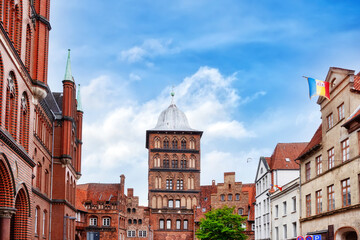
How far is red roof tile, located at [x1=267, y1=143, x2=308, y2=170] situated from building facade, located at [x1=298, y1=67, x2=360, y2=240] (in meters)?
15.3

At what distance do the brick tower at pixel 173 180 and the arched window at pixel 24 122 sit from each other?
69733 millimetres

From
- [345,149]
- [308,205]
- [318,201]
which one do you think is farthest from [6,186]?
[308,205]

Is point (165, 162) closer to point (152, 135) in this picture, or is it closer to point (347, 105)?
point (152, 135)

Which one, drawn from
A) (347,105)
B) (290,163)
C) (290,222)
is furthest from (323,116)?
(290,163)

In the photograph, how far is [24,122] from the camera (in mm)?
25688

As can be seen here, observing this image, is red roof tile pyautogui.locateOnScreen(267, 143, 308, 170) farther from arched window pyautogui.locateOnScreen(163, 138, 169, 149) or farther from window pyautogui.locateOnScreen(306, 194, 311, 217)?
arched window pyautogui.locateOnScreen(163, 138, 169, 149)

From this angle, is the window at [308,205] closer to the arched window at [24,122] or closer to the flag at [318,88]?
the flag at [318,88]

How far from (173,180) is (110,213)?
13.3 m

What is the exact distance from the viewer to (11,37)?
23.2 metres

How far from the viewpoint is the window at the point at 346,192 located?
3212cm

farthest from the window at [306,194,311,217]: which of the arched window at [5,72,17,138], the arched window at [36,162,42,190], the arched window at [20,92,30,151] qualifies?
the arched window at [5,72,17,138]

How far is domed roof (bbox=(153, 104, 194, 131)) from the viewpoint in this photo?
328 feet

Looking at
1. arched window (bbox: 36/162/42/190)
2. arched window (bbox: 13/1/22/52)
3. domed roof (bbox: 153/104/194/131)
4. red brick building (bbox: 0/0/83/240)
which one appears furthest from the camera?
domed roof (bbox: 153/104/194/131)

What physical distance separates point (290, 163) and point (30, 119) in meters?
36.3
